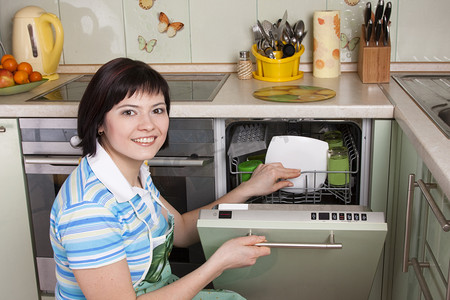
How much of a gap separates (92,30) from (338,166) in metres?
1.26

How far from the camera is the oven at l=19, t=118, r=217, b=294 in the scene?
6.17 feet

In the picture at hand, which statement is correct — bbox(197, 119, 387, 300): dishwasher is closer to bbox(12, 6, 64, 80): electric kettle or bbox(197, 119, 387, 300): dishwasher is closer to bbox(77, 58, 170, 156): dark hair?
bbox(77, 58, 170, 156): dark hair

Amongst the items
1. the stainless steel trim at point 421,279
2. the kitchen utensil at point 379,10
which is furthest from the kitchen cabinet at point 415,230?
the kitchen utensil at point 379,10

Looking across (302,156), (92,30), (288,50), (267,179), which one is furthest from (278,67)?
(92,30)

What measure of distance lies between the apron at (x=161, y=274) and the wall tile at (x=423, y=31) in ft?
4.16

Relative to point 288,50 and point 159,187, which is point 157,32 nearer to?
point 288,50

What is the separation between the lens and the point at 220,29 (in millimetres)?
2359

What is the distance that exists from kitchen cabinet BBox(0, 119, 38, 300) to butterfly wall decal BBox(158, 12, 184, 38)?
76cm

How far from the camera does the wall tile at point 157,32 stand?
7.77 feet

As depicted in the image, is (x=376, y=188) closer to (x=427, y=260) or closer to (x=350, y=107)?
(x=350, y=107)

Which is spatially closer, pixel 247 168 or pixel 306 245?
pixel 306 245

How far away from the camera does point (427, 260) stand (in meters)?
1.37

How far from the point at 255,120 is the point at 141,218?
0.62m

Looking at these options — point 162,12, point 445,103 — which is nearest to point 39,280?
point 162,12
